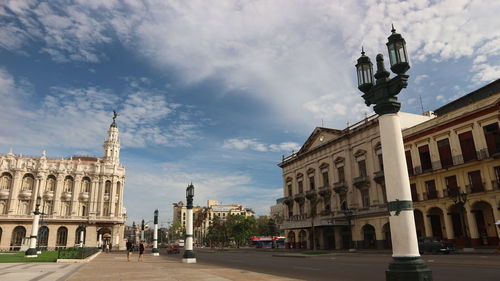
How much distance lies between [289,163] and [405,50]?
52.4 metres

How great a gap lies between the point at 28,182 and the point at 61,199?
6.85 metres

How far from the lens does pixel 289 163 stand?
59.8m

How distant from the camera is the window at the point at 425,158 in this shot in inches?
1453

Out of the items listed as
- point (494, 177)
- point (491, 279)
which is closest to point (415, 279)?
point (491, 279)

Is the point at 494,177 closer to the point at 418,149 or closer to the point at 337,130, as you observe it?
the point at 418,149

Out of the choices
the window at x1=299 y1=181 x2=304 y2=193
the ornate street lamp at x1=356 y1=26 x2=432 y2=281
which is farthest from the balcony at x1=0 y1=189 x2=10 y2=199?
the ornate street lamp at x1=356 y1=26 x2=432 y2=281

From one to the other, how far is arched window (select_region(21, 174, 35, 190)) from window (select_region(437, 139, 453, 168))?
69713 millimetres

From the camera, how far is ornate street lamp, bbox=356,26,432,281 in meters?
6.70

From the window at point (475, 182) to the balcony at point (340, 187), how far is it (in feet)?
49.9

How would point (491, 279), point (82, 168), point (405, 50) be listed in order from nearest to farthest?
point (405, 50), point (491, 279), point (82, 168)

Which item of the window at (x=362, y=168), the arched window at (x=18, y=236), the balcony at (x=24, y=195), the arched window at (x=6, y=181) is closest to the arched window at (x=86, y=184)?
the balcony at (x=24, y=195)

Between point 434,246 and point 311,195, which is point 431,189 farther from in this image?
point 311,195

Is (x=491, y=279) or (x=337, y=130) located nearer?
(x=491, y=279)

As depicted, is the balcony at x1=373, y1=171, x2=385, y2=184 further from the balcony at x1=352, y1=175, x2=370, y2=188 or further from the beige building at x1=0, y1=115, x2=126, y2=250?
the beige building at x1=0, y1=115, x2=126, y2=250
